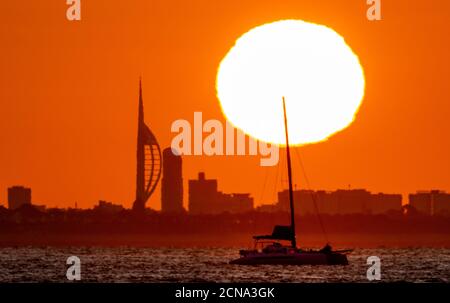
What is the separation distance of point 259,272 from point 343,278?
29.5ft

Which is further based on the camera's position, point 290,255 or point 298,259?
point 290,255

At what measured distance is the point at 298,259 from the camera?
105 metres

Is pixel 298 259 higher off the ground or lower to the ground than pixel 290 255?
lower

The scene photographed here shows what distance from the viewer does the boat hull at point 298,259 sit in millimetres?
104750

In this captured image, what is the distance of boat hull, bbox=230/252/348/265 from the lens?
10475 centimetres
